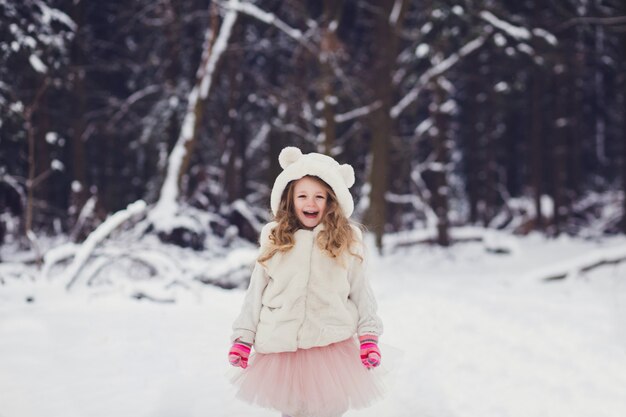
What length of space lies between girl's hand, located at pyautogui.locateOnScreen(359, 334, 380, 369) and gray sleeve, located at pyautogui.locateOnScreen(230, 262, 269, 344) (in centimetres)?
57

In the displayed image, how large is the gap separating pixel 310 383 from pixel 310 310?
0.36 metres

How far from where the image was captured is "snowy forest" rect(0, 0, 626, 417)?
369 cm

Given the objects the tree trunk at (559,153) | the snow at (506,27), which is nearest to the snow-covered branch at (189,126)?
the snow at (506,27)

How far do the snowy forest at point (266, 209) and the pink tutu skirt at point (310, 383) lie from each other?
1.26ft

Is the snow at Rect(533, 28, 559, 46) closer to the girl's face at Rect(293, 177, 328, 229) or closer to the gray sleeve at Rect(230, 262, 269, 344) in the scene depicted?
the girl's face at Rect(293, 177, 328, 229)

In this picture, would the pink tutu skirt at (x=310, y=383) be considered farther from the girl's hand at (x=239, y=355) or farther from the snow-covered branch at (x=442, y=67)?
the snow-covered branch at (x=442, y=67)

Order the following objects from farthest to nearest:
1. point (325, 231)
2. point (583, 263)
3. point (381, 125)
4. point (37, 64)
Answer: point (381, 125), point (583, 263), point (37, 64), point (325, 231)

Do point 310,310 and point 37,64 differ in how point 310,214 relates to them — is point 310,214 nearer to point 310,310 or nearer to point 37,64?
point 310,310

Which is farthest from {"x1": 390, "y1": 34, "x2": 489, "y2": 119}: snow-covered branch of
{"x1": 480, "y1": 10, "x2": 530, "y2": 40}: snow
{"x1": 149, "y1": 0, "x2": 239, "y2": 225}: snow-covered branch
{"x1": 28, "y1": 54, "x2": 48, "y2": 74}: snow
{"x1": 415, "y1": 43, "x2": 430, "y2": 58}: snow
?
{"x1": 28, "y1": 54, "x2": 48, "y2": 74}: snow

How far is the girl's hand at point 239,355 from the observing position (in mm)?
2428

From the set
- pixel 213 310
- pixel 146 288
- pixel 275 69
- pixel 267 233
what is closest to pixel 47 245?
pixel 146 288

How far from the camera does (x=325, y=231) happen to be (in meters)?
2.54

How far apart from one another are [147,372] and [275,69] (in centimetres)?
1143

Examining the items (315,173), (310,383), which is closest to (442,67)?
(315,173)
